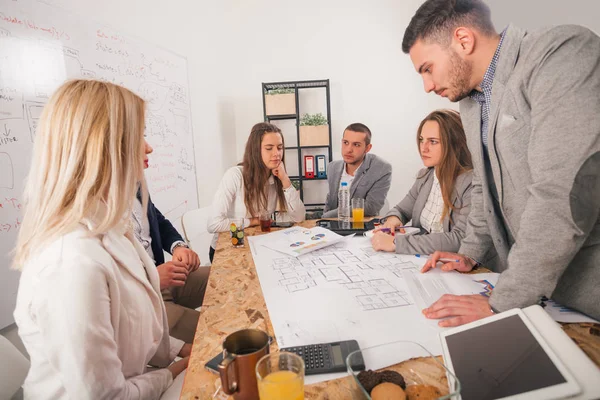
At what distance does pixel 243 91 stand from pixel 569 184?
375 centimetres

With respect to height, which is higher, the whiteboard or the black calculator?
the whiteboard

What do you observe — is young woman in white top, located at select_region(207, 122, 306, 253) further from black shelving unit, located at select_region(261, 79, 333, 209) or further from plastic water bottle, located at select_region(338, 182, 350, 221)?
black shelving unit, located at select_region(261, 79, 333, 209)

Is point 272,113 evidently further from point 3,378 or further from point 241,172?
point 3,378

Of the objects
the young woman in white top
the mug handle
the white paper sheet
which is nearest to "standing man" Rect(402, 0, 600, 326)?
the white paper sheet

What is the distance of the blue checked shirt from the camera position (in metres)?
1.10

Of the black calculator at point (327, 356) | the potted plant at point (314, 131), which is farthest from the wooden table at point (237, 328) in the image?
the potted plant at point (314, 131)

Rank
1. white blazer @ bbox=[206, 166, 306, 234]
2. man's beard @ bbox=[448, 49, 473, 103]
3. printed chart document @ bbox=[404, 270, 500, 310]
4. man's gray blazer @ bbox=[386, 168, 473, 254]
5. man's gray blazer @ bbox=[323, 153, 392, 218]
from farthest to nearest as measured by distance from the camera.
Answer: man's gray blazer @ bbox=[323, 153, 392, 218] → white blazer @ bbox=[206, 166, 306, 234] → man's gray blazer @ bbox=[386, 168, 473, 254] → man's beard @ bbox=[448, 49, 473, 103] → printed chart document @ bbox=[404, 270, 500, 310]

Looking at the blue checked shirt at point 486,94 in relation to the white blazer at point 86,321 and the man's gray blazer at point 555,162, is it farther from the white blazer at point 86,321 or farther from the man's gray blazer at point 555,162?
the white blazer at point 86,321

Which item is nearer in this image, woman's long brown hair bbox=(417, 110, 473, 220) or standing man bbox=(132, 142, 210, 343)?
standing man bbox=(132, 142, 210, 343)

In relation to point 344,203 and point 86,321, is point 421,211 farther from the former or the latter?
point 86,321

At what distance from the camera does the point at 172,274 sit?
155cm

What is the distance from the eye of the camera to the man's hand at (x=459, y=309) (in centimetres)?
85

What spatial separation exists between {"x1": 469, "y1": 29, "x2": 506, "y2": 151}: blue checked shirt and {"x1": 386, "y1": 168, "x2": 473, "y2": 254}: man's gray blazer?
1.44 feet

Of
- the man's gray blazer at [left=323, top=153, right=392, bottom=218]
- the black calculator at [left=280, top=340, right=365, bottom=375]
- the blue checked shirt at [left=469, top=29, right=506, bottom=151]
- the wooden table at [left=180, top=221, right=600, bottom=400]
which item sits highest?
the blue checked shirt at [left=469, top=29, right=506, bottom=151]
